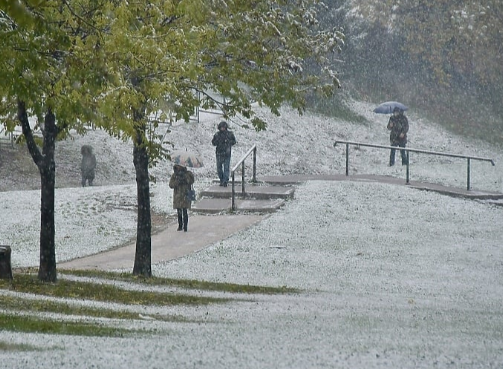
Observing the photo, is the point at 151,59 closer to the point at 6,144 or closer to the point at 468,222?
the point at 468,222

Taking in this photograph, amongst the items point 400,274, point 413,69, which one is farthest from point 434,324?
point 413,69

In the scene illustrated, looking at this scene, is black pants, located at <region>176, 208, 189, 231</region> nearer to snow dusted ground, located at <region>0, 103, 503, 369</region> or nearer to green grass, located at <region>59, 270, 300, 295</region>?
snow dusted ground, located at <region>0, 103, 503, 369</region>

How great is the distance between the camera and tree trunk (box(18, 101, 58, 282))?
12695 mm

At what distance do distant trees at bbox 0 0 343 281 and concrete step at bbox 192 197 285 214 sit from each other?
6.11 meters

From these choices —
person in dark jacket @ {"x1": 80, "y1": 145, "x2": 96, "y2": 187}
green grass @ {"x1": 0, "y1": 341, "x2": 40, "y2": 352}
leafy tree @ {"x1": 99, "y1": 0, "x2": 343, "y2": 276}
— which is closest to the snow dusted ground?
green grass @ {"x1": 0, "y1": 341, "x2": 40, "y2": 352}

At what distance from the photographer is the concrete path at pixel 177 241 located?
16.8 m

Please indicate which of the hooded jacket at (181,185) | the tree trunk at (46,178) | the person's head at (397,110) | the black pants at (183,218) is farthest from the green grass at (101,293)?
the person's head at (397,110)

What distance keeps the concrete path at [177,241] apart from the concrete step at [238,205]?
0.46m

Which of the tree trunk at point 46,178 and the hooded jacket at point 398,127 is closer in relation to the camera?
the tree trunk at point 46,178

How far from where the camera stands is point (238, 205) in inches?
883

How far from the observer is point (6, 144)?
34.2 m

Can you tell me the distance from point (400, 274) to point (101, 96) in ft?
21.4

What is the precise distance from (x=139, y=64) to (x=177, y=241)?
22.9 feet

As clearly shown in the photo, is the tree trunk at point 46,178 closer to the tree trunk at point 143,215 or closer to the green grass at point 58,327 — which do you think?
the tree trunk at point 143,215
